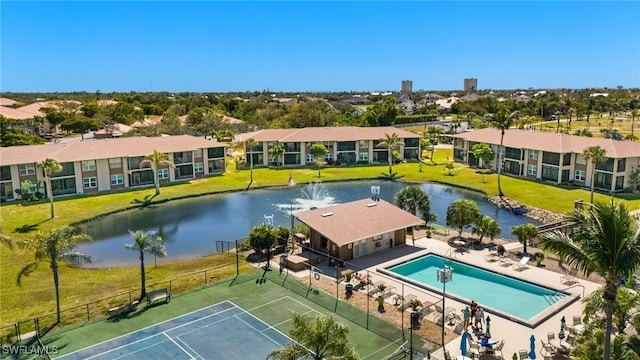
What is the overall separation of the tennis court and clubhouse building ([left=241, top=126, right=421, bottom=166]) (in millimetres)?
55080

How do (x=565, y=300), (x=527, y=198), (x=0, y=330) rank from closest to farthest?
(x=0, y=330)
(x=565, y=300)
(x=527, y=198)

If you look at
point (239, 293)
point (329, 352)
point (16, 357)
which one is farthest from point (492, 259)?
point (16, 357)

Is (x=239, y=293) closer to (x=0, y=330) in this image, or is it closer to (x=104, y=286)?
(x=104, y=286)

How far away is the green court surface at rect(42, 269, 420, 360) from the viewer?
23828 mm

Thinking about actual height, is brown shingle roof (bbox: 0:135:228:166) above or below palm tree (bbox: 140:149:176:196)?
above

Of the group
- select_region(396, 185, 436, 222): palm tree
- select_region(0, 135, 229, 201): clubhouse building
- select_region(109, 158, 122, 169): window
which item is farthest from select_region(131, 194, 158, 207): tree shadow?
select_region(396, 185, 436, 222): palm tree

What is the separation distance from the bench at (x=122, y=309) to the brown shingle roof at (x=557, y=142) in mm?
57180

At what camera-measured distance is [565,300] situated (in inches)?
1128

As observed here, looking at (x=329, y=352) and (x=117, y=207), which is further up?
(x=329, y=352)

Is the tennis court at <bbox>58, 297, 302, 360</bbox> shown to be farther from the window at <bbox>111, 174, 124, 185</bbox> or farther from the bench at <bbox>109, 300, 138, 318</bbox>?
the window at <bbox>111, 174, 124, 185</bbox>

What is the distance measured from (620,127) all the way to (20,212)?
13341 cm

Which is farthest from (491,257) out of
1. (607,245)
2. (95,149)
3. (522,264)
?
(95,149)

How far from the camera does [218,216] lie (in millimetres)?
54000

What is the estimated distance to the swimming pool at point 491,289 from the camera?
1109 inches
